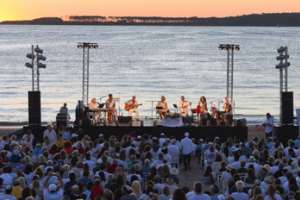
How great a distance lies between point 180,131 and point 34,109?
14.7 feet

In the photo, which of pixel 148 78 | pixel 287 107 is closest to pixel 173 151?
pixel 287 107

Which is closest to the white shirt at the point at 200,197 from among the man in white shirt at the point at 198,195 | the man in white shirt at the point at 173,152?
the man in white shirt at the point at 198,195

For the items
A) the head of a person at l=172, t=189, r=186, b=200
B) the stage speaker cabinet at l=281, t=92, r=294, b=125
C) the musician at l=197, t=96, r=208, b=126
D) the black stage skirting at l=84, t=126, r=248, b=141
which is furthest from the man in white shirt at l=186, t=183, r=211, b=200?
the musician at l=197, t=96, r=208, b=126

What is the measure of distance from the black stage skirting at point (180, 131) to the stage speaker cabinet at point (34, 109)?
1514 mm

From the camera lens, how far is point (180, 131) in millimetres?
28062

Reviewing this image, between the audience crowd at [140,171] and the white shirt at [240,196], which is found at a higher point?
the audience crowd at [140,171]

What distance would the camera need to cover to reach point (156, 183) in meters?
15.9

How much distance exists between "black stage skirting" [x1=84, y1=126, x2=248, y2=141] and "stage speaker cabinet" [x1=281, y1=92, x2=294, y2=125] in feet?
4.07

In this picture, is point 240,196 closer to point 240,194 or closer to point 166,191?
point 240,194

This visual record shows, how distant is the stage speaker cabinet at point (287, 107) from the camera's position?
27797 millimetres

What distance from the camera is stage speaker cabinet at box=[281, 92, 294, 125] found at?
27.8 meters

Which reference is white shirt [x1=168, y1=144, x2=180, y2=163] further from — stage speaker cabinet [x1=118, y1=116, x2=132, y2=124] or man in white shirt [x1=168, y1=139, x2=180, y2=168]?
stage speaker cabinet [x1=118, y1=116, x2=132, y2=124]

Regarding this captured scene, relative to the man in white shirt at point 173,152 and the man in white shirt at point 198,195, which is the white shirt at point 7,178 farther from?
the man in white shirt at point 173,152

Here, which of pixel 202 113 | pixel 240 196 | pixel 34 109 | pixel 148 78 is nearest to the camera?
pixel 240 196
